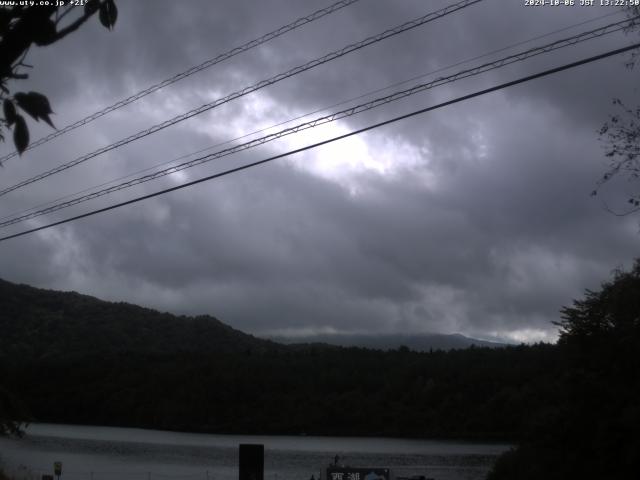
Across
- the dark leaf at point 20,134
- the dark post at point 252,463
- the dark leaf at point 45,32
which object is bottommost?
the dark post at point 252,463

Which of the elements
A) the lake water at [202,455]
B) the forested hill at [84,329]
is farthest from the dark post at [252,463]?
the forested hill at [84,329]

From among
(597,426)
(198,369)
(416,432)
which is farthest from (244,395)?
(597,426)

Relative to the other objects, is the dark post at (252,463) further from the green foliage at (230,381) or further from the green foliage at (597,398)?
the green foliage at (230,381)

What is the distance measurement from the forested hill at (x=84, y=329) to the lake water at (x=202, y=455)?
35.2ft

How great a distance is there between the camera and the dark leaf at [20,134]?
3711 mm

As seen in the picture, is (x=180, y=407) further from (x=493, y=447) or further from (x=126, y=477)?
(x=126, y=477)

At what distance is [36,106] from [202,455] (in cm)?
7386

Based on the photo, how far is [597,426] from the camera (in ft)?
93.3

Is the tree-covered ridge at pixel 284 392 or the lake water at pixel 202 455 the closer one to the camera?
the lake water at pixel 202 455

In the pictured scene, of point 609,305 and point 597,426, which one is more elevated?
point 609,305

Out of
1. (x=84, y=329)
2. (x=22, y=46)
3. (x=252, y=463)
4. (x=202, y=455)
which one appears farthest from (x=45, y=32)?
(x=84, y=329)

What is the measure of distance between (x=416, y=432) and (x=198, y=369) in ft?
111

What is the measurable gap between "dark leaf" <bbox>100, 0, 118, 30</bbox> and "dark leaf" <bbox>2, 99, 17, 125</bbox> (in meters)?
0.65

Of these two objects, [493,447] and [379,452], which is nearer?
[379,452]
